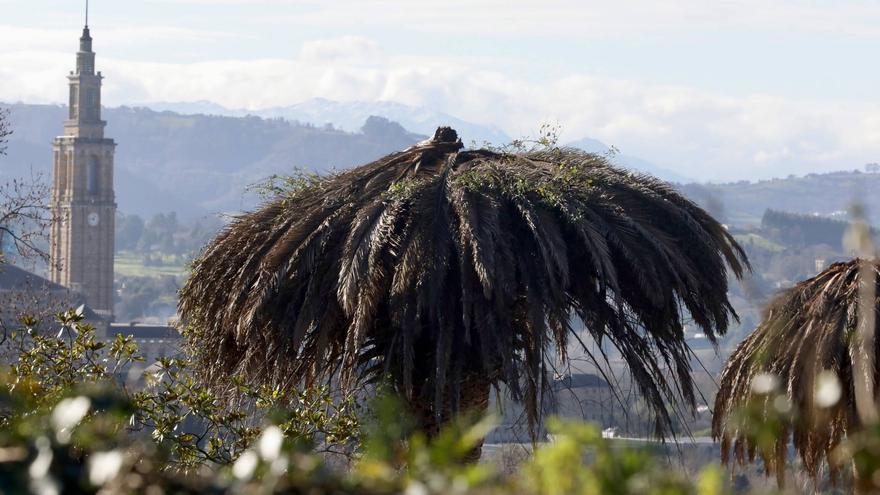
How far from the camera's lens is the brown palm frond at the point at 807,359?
787cm

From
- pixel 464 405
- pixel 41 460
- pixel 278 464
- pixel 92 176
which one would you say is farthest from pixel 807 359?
pixel 92 176

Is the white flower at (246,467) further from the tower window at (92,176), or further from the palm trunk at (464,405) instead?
the tower window at (92,176)

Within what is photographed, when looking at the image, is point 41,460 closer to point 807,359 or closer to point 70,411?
point 70,411

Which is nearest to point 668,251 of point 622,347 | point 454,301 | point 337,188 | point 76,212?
point 622,347

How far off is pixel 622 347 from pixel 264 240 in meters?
2.18

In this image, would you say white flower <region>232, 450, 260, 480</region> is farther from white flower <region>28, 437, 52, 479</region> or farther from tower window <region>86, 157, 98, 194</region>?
tower window <region>86, 157, 98, 194</region>

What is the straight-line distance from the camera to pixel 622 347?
827 cm

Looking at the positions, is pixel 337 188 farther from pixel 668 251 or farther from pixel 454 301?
pixel 668 251

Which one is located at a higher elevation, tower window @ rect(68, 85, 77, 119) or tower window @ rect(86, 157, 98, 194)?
tower window @ rect(68, 85, 77, 119)

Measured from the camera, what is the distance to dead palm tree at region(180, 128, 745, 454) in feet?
25.5

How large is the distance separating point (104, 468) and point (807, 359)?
6407mm

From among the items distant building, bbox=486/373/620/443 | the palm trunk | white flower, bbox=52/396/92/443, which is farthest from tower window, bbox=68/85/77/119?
white flower, bbox=52/396/92/443

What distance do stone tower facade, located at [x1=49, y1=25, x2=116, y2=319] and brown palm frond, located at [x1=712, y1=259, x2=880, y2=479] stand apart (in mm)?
116533

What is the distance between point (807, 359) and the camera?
8055mm
